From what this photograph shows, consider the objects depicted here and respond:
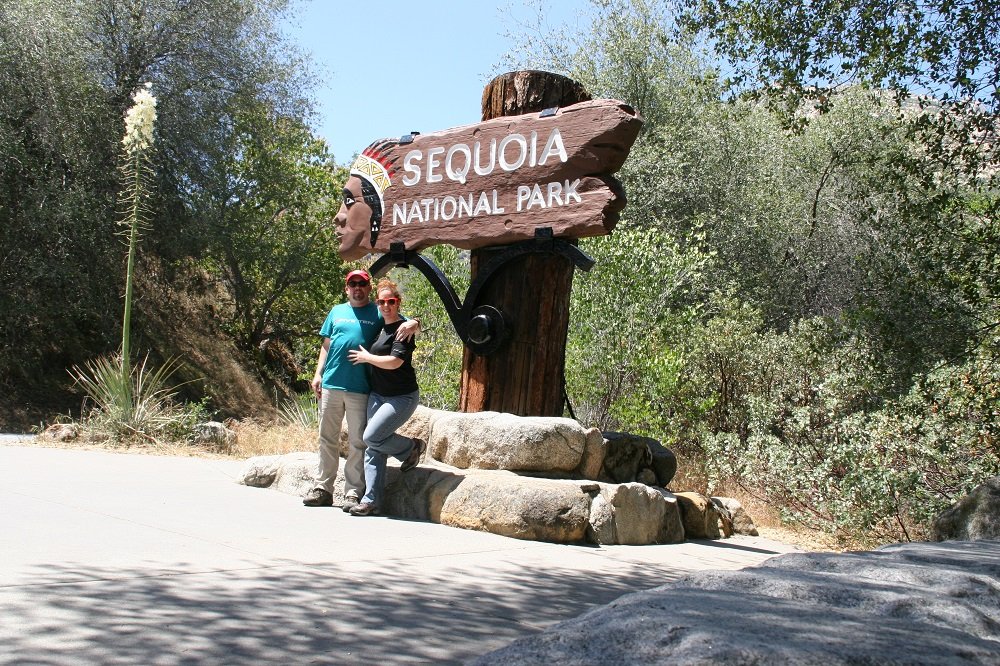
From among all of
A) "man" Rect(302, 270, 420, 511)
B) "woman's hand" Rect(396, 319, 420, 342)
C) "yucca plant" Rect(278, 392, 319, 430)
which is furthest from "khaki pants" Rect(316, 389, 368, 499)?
"yucca plant" Rect(278, 392, 319, 430)

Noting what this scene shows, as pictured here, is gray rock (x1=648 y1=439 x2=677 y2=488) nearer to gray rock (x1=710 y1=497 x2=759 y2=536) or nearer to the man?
gray rock (x1=710 y1=497 x2=759 y2=536)

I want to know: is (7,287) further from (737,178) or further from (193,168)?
(737,178)

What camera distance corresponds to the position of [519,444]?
266 inches

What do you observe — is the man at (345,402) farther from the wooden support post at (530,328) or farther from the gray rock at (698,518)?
the gray rock at (698,518)

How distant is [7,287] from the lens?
1667cm

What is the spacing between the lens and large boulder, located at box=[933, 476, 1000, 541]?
6.30m

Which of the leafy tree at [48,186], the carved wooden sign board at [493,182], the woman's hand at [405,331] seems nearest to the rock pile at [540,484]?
the woman's hand at [405,331]

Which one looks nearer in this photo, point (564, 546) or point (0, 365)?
point (564, 546)

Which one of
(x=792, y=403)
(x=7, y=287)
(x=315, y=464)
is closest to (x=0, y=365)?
(x=7, y=287)

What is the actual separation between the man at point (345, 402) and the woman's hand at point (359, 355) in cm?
7

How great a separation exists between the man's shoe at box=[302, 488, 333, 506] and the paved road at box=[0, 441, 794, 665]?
229mm

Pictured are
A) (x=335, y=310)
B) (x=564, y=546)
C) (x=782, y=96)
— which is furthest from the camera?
(x=782, y=96)

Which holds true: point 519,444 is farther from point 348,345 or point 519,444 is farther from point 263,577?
point 263,577

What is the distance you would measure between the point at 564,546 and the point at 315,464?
2.53 metres
